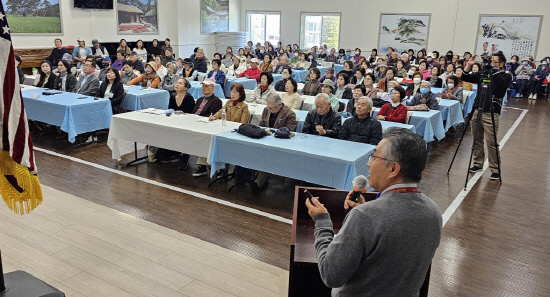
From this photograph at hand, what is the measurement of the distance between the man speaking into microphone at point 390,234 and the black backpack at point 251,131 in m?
3.29

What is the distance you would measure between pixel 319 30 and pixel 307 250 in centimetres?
1836

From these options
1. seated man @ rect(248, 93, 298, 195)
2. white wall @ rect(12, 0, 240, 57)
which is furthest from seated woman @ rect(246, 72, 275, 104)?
white wall @ rect(12, 0, 240, 57)

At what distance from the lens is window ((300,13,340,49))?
63.4 feet

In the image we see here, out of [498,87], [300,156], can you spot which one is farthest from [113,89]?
[498,87]

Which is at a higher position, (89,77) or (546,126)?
(89,77)

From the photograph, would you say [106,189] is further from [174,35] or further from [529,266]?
[174,35]

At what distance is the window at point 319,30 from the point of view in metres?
19.3

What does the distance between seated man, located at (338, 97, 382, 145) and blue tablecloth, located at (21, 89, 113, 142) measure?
4.00 metres

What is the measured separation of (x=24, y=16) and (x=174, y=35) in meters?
5.98

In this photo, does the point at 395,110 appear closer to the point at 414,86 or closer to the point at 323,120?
the point at 323,120

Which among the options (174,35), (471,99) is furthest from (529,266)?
(174,35)

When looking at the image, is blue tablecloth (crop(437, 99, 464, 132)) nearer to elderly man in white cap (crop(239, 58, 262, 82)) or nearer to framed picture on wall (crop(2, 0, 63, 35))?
elderly man in white cap (crop(239, 58, 262, 82))

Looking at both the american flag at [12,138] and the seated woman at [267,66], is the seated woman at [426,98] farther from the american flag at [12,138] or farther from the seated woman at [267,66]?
the american flag at [12,138]

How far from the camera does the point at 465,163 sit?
6707 mm
